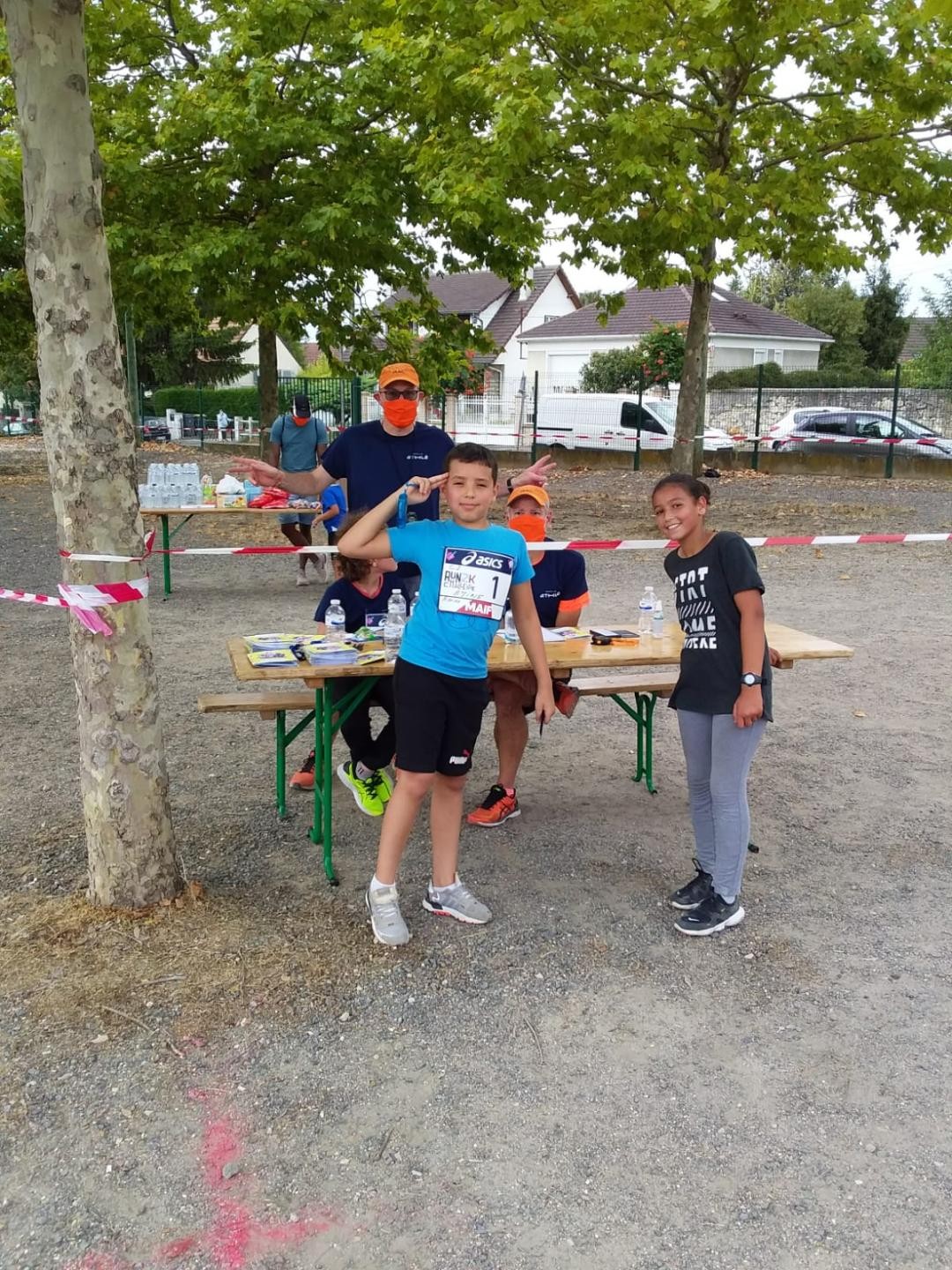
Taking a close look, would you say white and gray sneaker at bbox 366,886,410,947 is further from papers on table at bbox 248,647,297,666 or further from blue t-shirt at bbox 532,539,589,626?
blue t-shirt at bbox 532,539,589,626

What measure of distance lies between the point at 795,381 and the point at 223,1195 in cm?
3542

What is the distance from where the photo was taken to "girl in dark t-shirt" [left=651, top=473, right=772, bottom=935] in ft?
11.7

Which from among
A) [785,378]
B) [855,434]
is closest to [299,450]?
[855,434]

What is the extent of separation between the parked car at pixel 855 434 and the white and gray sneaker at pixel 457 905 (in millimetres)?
20384

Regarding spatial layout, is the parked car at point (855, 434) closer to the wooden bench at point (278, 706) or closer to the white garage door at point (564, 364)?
the wooden bench at point (278, 706)

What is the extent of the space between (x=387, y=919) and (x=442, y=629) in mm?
1020

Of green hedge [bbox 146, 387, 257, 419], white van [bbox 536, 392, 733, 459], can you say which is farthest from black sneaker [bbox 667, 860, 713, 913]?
green hedge [bbox 146, 387, 257, 419]

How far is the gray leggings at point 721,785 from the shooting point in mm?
3654

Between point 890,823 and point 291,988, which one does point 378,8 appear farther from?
point 291,988

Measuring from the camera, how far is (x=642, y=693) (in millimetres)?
5113

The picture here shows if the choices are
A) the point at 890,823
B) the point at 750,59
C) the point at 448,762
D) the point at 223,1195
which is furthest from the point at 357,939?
the point at 750,59

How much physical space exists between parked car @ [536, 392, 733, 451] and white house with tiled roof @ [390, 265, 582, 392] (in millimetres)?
19174

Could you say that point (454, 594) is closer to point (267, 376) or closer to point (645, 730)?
point (645, 730)

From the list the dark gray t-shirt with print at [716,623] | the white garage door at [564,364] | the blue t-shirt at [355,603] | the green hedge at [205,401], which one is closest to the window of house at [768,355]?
the white garage door at [564,364]
